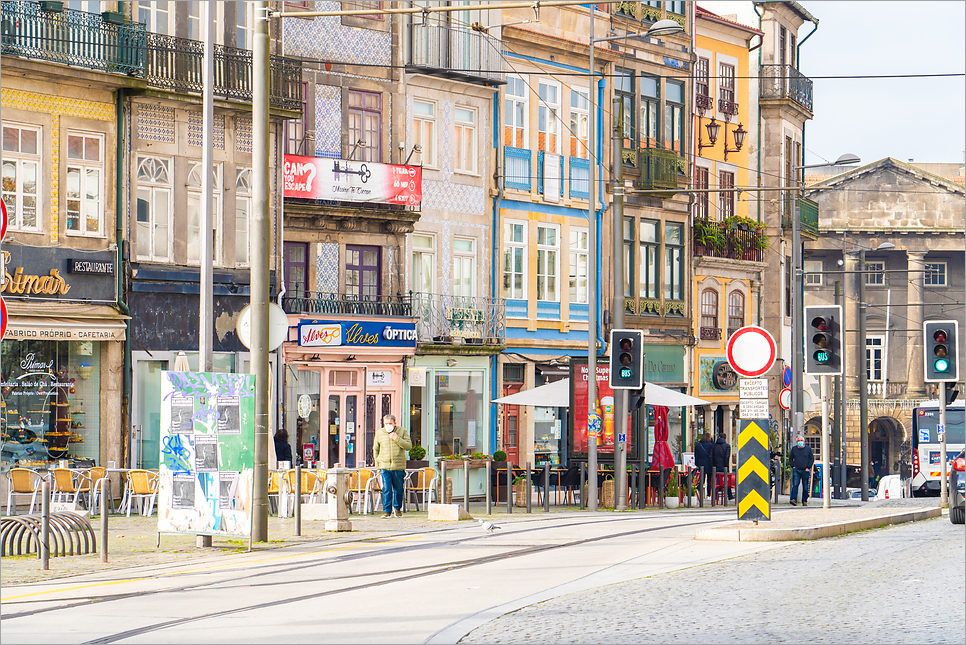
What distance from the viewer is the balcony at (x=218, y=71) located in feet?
102

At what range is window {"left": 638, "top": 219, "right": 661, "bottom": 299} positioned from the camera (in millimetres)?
47906

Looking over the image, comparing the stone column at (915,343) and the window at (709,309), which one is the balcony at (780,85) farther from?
the stone column at (915,343)

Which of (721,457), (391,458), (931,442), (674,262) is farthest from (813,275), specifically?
(391,458)

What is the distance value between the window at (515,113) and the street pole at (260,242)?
73.8 feet

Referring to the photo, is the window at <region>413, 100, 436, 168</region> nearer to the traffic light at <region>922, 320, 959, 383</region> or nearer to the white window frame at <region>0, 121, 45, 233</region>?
the white window frame at <region>0, 121, 45, 233</region>

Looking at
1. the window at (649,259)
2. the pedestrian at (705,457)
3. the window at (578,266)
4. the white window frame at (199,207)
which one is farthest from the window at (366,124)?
the window at (649,259)

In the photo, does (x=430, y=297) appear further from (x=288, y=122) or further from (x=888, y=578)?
(x=888, y=578)

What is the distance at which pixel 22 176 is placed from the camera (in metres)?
29.0

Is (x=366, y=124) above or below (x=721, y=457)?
above

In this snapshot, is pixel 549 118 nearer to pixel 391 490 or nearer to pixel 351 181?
pixel 351 181

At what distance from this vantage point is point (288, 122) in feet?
117

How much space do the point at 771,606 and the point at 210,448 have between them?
7859 mm

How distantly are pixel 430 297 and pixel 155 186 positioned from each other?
9511 mm

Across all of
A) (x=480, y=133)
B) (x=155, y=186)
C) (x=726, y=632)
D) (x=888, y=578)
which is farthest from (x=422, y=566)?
(x=480, y=133)
